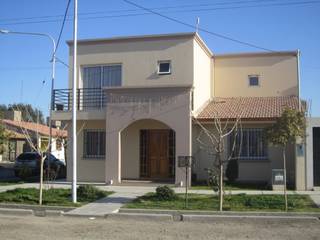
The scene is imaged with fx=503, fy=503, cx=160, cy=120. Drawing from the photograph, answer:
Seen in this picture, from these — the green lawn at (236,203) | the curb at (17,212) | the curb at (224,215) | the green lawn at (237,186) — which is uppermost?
the green lawn at (237,186)

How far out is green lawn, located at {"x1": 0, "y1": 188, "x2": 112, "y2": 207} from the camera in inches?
606

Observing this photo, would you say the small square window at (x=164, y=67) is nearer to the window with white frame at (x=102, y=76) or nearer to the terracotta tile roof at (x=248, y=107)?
the window with white frame at (x=102, y=76)

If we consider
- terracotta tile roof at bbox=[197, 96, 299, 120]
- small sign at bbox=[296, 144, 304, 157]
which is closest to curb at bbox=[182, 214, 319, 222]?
small sign at bbox=[296, 144, 304, 157]

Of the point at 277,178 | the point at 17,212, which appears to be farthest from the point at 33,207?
the point at 277,178

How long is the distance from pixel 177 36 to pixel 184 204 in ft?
32.0

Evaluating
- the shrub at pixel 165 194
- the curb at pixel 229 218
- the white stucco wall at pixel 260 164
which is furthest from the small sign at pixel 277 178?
the curb at pixel 229 218

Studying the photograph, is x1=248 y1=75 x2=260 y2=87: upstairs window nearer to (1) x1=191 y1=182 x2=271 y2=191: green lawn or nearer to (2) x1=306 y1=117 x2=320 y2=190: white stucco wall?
(1) x1=191 y1=182 x2=271 y2=191: green lawn

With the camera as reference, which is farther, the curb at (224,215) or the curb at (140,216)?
the curb at (140,216)

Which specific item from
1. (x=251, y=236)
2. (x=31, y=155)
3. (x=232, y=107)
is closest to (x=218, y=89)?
(x=232, y=107)

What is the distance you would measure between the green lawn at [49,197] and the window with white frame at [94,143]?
5.60 meters

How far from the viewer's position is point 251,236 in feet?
34.9

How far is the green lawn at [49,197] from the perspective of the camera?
15389 millimetres

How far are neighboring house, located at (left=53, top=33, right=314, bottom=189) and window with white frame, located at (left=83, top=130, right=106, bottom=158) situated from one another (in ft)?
0.15

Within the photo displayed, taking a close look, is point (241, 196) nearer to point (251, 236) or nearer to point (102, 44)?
point (251, 236)
